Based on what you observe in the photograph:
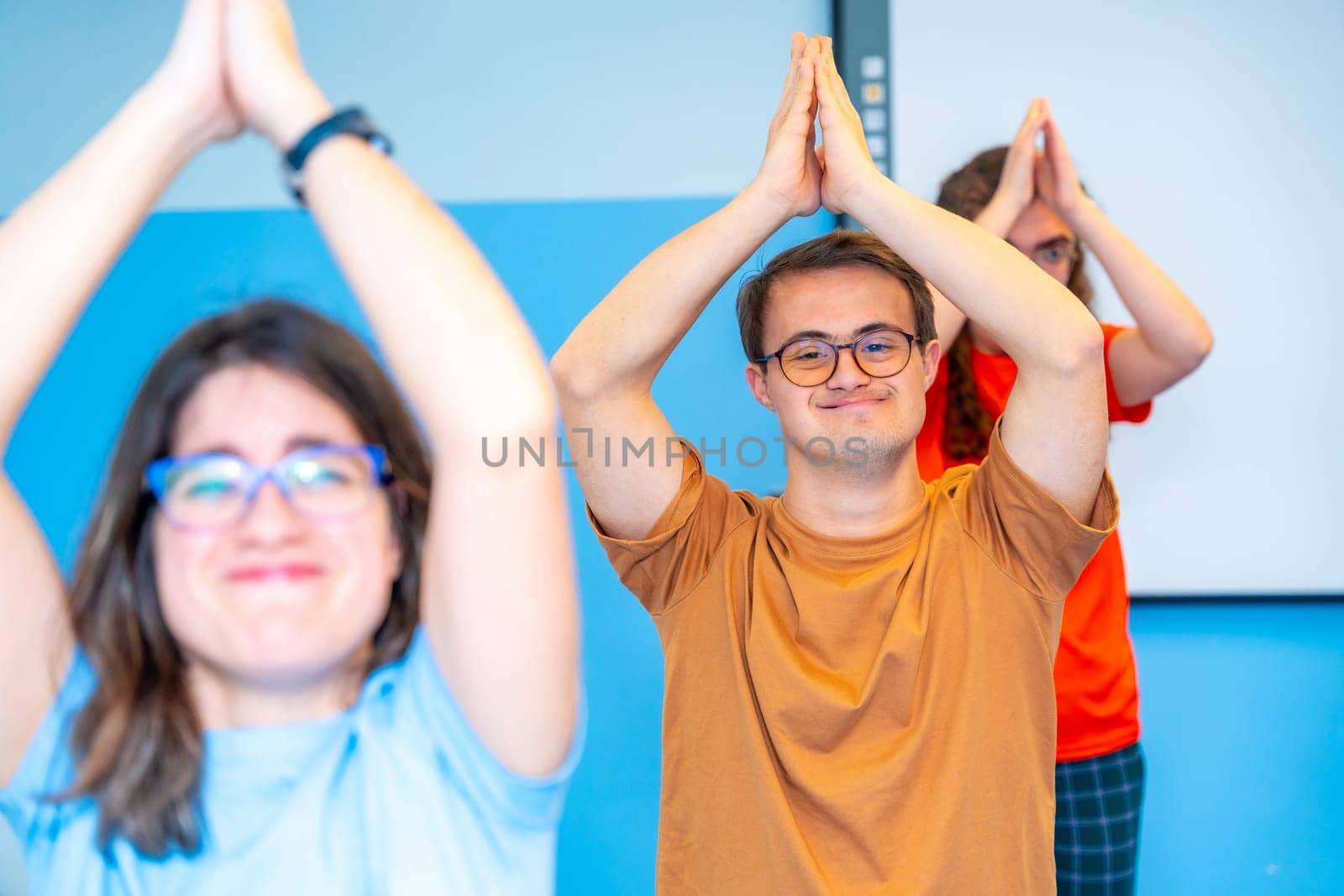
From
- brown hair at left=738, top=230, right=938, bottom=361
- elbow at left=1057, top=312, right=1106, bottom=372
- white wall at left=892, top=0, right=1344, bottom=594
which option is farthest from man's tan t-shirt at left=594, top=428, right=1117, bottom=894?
white wall at left=892, top=0, right=1344, bottom=594

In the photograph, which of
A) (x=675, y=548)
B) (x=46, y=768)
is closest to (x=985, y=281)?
(x=675, y=548)

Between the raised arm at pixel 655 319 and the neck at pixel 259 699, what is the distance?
0.66 m

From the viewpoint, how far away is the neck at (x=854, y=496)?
4.84 ft

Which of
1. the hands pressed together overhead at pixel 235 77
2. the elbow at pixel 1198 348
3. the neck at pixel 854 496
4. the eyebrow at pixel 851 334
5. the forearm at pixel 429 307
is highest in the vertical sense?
the elbow at pixel 1198 348

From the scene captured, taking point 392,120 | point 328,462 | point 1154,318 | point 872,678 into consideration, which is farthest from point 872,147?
point 328,462

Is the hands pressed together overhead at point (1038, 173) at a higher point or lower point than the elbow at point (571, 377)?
higher

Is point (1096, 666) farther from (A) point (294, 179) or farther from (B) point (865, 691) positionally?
(A) point (294, 179)

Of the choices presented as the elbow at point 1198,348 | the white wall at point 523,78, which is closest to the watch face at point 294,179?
the elbow at point 1198,348

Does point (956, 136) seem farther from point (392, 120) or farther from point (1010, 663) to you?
point (1010, 663)

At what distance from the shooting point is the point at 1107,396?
190cm

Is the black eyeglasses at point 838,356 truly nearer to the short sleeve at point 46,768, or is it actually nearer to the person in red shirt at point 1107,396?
the person in red shirt at point 1107,396

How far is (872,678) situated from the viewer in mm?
1351

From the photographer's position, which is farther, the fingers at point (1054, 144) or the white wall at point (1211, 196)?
the white wall at point (1211, 196)

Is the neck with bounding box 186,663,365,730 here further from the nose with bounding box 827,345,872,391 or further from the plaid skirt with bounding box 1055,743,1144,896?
the plaid skirt with bounding box 1055,743,1144,896
